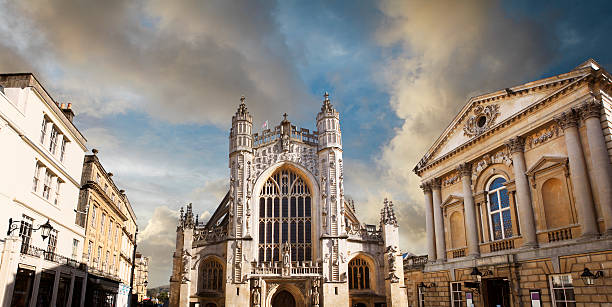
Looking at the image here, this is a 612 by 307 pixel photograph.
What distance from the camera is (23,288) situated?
19.1 metres

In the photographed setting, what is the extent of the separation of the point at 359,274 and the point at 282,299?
6.78 meters

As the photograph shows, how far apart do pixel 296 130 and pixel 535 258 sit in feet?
82.5

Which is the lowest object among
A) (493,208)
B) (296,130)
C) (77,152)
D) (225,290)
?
(225,290)

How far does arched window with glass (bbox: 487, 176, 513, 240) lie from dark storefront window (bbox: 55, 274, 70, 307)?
73.0 feet

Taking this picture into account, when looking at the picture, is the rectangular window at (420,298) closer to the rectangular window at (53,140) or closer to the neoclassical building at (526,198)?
the neoclassical building at (526,198)

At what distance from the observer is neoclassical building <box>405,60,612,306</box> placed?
17.4 meters

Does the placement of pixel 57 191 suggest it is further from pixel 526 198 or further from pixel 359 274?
pixel 359 274

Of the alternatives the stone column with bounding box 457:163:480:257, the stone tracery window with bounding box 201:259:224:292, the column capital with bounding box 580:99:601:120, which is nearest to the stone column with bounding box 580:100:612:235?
the column capital with bounding box 580:99:601:120

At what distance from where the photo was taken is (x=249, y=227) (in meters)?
37.2

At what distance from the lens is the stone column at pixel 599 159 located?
16.8 metres

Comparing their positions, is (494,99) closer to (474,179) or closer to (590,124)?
(474,179)

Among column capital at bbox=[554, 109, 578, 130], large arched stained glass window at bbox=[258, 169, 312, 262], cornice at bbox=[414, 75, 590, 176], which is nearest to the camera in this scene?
column capital at bbox=[554, 109, 578, 130]

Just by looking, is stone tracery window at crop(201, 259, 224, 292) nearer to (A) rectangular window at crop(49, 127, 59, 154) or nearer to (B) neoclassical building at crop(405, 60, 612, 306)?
(B) neoclassical building at crop(405, 60, 612, 306)

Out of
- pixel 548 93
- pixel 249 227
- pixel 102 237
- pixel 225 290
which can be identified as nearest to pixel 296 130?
pixel 249 227
